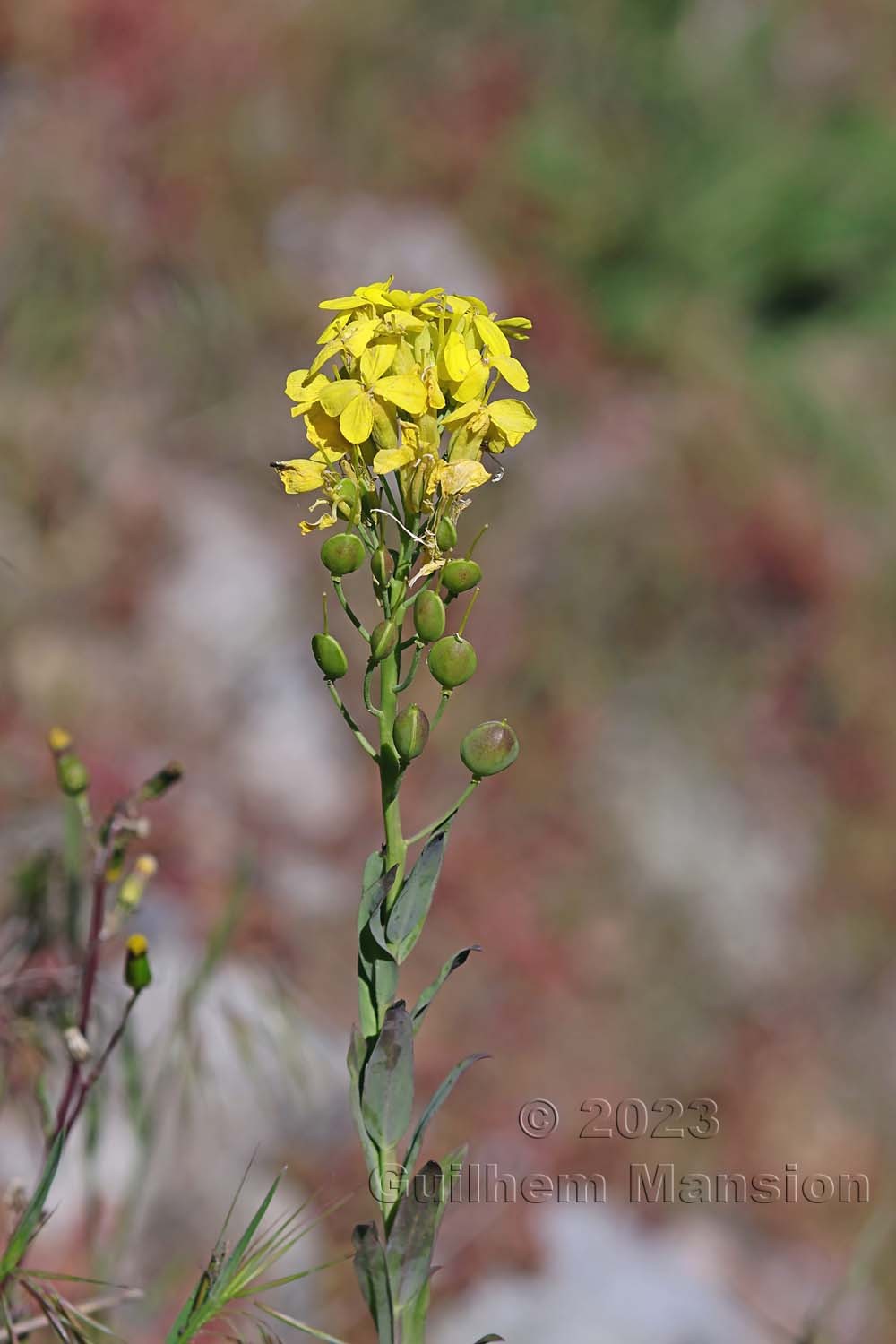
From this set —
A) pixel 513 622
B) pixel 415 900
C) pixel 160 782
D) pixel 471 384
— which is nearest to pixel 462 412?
pixel 471 384

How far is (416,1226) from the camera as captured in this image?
1.10 m

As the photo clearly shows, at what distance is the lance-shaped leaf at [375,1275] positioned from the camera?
1.10 meters

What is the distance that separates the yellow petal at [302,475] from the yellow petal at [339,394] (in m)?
0.07

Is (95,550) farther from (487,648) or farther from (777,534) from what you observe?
(777,534)

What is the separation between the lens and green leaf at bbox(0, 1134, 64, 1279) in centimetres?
117

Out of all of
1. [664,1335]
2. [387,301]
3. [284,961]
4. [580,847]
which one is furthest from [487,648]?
[387,301]

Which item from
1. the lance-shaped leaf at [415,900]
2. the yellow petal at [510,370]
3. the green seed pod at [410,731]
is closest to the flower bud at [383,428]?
the yellow petal at [510,370]

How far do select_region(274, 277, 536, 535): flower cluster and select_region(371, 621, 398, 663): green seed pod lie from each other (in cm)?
10

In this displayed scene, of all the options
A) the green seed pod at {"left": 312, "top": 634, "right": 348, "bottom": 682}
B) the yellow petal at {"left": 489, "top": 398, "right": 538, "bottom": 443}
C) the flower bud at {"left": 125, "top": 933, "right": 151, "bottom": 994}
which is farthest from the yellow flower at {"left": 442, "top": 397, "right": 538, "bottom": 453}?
the flower bud at {"left": 125, "top": 933, "right": 151, "bottom": 994}

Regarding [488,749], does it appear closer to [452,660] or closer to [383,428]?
[452,660]

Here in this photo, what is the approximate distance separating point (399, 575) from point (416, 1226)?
1.94 ft

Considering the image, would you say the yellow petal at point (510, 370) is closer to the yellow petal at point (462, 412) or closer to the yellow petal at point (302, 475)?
the yellow petal at point (462, 412)

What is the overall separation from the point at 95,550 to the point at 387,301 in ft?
11.7

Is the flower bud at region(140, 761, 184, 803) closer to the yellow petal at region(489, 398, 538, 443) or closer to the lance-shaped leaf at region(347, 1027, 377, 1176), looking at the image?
the lance-shaped leaf at region(347, 1027, 377, 1176)
